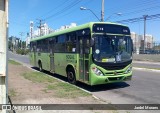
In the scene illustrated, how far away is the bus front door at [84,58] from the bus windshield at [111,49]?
0.62 meters

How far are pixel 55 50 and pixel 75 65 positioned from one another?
12.4 feet

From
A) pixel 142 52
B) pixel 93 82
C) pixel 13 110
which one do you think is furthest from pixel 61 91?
pixel 142 52

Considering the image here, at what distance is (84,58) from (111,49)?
1278mm

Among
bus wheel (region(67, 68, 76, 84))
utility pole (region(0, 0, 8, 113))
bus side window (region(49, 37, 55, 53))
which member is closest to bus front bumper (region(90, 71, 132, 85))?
bus wheel (region(67, 68, 76, 84))

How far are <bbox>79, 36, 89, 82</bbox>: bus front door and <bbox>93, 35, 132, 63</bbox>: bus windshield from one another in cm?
62

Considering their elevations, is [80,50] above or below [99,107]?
above

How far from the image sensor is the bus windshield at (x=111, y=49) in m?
10.3

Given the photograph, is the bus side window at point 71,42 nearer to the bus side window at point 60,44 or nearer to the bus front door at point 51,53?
the bus side window at point 60,44

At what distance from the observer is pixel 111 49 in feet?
34.8

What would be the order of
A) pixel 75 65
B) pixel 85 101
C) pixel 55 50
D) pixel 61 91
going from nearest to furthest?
pixel 85 101 < pixel 61 91 < pixel 75 65 < pixel 55 50

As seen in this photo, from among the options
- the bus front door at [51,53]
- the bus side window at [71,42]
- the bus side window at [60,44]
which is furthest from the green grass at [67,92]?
the bus front door at [51,53]

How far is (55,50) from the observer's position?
15.4 metres

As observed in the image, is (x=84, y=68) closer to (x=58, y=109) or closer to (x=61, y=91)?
(x=61, y=91)

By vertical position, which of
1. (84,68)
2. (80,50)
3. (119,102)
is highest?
(80,50)
